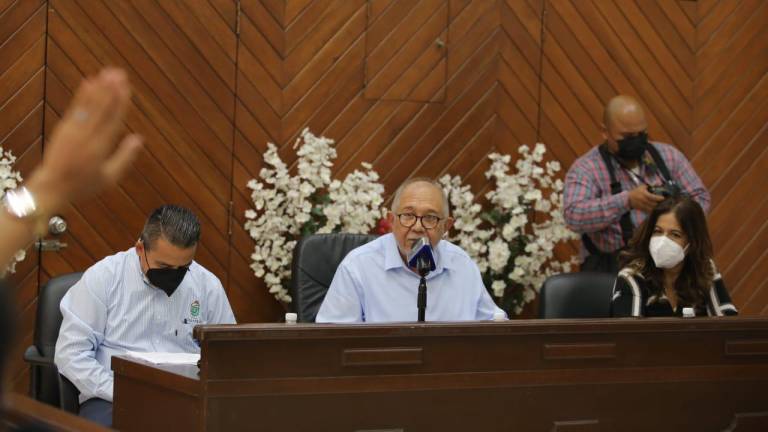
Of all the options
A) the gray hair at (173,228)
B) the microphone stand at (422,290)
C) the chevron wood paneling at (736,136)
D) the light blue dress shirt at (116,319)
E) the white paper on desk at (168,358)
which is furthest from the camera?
the chevron wood paneling at (736,136)

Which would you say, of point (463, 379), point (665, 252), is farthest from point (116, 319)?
point (665, 252)

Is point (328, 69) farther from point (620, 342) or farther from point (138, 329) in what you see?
point (620, 342)

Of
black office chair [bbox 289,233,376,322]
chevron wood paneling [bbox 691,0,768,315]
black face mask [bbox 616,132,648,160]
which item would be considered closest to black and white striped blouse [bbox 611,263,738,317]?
black office chair [bbox 289,233,376,322]

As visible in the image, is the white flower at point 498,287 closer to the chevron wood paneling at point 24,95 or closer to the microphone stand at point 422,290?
the chevron wood paneling at point 24,95

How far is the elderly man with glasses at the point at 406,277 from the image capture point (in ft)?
13.8

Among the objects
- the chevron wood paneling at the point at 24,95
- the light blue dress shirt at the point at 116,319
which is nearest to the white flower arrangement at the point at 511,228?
the chevron wood paneling at the point at 24,95

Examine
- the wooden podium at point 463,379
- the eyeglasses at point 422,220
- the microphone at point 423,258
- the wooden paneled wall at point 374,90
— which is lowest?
the wooden podium at point 463,379

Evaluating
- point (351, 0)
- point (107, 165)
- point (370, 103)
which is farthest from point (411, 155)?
point (107, 165)

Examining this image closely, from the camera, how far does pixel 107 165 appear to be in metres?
1.12

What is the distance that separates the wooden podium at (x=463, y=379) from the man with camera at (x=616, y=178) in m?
1.83

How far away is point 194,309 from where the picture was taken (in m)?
4.24

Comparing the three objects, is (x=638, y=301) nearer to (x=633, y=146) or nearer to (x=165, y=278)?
(x=633, y=146)

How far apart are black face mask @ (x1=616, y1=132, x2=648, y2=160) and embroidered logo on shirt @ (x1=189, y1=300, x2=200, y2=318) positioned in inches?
98.0

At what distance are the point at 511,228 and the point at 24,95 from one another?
2535 millimetres
